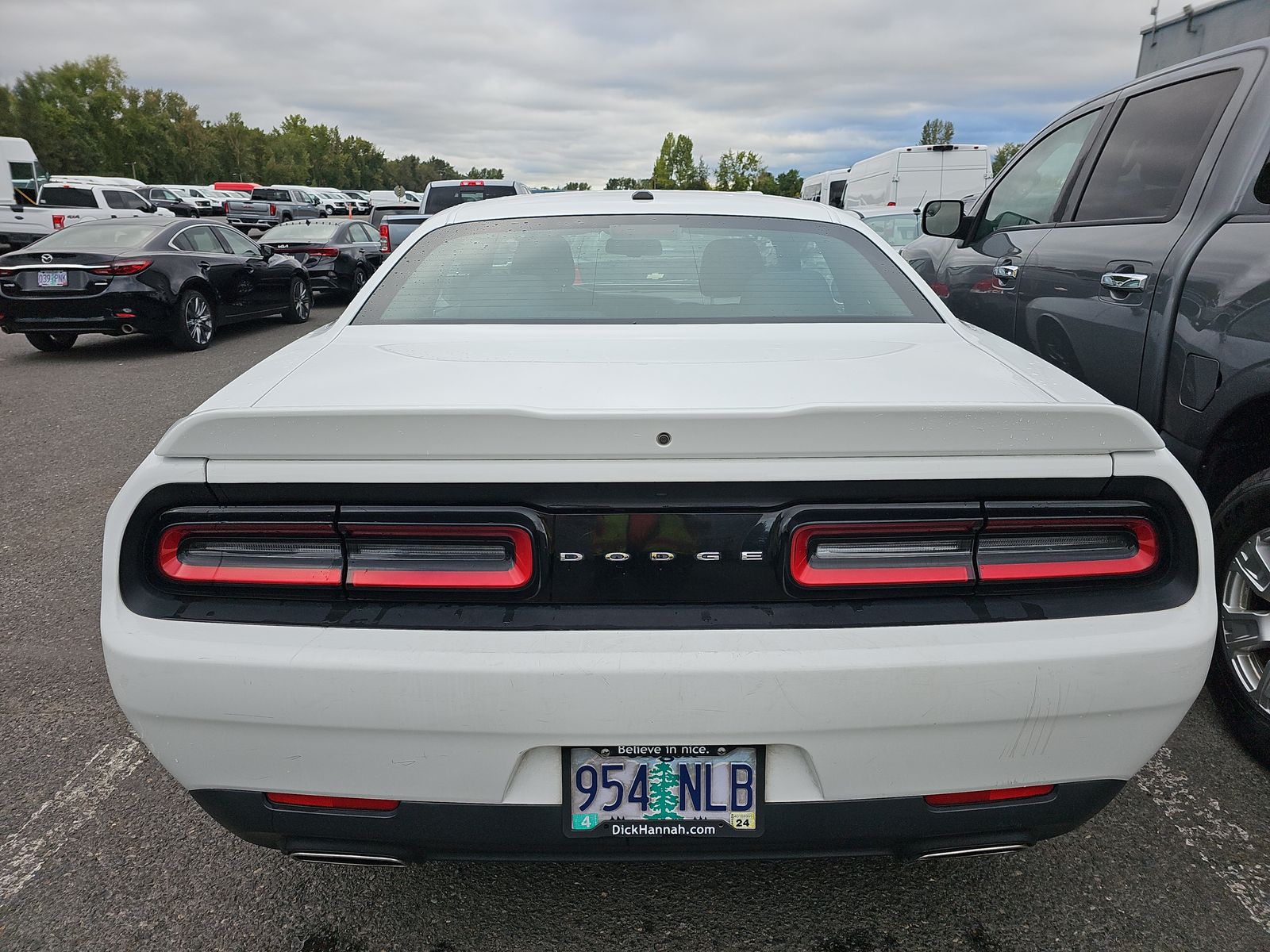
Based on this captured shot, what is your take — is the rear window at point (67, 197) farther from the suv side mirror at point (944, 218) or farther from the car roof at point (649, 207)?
the suv side mirror at point (944, 218)

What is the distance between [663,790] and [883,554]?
598mm

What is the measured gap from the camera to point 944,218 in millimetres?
4574

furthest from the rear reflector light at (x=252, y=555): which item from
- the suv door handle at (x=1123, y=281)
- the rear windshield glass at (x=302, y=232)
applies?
the rear windshield glass at (x=302, y=232)

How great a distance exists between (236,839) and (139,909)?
295 mm

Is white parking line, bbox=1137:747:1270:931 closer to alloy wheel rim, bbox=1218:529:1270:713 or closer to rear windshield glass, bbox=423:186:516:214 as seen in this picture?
alloy wheel rim, bbox=1218:529:1270:713

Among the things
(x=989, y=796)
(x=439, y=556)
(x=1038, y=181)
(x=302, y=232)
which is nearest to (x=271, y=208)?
(x=302, y=232)

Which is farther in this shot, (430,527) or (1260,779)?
(1260,779)

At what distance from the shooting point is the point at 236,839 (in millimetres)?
2377

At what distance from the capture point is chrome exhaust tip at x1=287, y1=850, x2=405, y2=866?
1.75 metres

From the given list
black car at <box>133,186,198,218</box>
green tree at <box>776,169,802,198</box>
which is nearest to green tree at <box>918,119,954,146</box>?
green tree at <box>776,169,802,198</box>

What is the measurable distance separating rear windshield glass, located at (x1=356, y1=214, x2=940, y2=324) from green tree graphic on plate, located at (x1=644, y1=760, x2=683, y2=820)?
4.36 ft

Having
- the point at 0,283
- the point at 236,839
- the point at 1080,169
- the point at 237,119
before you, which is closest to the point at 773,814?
the point at 236,839

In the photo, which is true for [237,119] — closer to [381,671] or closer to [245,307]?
[245,307]

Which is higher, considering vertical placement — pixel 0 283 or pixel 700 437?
pixel 700 437
